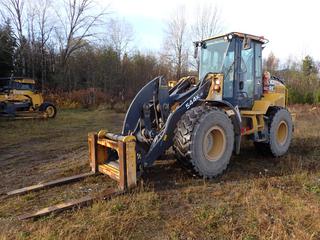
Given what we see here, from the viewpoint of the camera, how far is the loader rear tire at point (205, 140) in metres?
4.87

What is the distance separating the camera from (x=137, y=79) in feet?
94.2

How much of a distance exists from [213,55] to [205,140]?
2.19m

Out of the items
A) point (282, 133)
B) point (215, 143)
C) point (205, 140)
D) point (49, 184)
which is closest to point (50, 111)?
point (49, 184)

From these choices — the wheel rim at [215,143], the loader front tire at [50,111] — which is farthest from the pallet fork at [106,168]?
the loader front tire at [50,111]

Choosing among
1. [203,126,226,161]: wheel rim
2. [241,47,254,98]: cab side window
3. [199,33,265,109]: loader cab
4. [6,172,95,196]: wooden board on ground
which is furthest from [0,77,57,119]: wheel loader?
[203,126,226,161]: wheel rim

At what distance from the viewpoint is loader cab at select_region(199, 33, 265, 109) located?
6145mm

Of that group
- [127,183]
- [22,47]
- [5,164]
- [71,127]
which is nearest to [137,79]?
[22,47]

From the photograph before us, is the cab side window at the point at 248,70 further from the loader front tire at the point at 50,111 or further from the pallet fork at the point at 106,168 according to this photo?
the loader front tire at the point at 50,111

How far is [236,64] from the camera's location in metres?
6.17

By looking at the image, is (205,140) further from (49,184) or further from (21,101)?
(21,101)

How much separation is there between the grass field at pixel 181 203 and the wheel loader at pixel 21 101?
27.3ft

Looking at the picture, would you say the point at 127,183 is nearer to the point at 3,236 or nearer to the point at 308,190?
the point at 3,236

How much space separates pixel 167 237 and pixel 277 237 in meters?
1.11

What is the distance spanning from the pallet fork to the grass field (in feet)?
0.45
